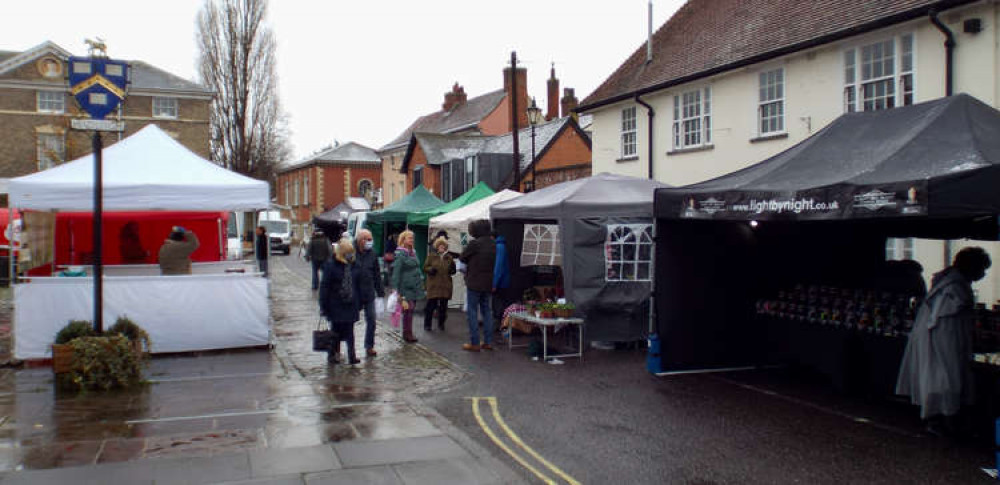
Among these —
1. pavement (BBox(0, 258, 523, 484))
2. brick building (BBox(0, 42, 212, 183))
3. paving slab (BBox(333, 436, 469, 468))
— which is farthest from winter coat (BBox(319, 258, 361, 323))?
brick building (BBox(0, 42, 212, 183))

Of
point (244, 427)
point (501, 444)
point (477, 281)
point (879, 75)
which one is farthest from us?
point (879, 75)

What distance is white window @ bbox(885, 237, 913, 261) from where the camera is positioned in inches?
542

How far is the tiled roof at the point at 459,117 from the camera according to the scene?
5379 centimetres

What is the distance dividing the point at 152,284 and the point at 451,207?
34.5 feet

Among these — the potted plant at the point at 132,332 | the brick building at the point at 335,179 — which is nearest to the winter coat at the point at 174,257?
the potted plant at the point at 132,332

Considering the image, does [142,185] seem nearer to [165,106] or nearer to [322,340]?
[322,340]

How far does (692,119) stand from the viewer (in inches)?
755

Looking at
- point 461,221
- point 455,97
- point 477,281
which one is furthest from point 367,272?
point 455,97

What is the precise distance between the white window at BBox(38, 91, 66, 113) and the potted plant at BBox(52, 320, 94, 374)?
4483 centimetres

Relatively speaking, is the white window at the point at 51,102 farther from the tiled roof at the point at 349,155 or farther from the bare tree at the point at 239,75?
the tiled roof at the point at 349,155

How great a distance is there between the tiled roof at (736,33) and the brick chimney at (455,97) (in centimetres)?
3906

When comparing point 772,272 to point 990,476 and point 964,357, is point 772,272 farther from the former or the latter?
point 990,476

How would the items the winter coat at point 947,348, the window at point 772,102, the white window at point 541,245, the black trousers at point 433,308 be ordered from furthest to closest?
the window at point 772,102, the white window at point 541,245, the black trousers at point 433,308, the winter coat at point 947,348

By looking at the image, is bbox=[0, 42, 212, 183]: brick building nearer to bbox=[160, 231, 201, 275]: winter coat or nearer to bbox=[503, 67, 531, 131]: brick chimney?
bbox=[503, 67, 531, 131]: brick chimney
